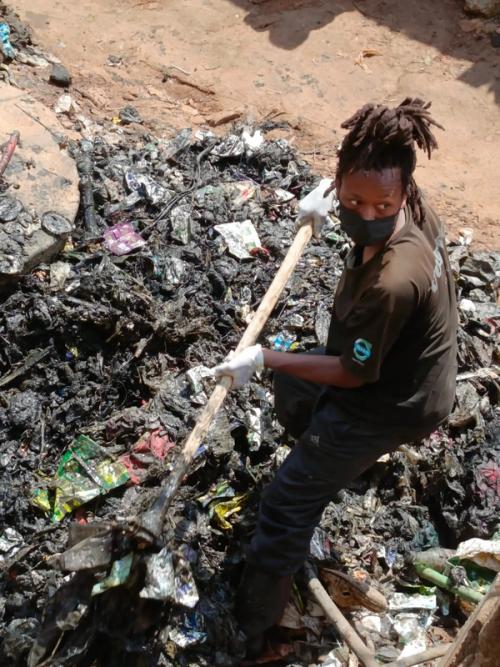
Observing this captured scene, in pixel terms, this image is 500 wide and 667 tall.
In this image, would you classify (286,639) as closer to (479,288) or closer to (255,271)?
(255,271)

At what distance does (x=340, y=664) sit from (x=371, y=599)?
1.12 ft

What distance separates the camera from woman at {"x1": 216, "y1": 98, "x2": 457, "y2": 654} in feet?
8.91

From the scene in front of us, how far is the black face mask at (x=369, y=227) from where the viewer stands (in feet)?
9.06

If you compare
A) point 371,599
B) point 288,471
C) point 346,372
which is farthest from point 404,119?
point 371,599

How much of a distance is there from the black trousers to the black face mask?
0.79 m

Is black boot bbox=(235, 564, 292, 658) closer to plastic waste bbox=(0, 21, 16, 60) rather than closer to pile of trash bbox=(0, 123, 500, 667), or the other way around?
pile of trash bbox=(0, 123, 500, 667)

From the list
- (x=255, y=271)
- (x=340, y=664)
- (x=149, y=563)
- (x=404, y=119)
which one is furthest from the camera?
(x=255, y=271)

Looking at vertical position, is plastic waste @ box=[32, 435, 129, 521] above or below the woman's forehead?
below

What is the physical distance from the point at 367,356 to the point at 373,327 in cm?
13

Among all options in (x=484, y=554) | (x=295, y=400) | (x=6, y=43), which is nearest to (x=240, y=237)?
(x=295, y=400)

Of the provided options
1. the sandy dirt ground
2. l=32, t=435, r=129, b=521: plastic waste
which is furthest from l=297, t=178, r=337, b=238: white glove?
the sandy dirt ground

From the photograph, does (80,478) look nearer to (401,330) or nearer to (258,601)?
(258,601)

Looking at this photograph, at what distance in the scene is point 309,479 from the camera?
320 centimetres

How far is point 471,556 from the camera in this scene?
3848 mm
